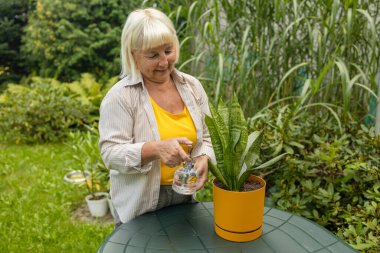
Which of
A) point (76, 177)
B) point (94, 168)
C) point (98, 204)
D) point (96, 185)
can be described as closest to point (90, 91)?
point (76, 177)

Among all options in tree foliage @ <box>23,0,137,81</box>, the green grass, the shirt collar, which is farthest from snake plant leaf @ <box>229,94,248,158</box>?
tree foliage @ <box>23,0,137,81</box>

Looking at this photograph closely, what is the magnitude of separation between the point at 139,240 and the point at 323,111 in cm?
196

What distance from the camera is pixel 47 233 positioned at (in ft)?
9.54

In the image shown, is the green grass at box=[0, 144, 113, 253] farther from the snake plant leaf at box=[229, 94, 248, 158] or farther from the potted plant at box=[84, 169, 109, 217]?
the snake plant leaf at box=[229, 94, 248, 158]

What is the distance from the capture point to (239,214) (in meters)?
1.33

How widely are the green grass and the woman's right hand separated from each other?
5.17ft

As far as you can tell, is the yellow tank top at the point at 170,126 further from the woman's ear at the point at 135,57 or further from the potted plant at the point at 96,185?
the potted plant at the point at 96,185

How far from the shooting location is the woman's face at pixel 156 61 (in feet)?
5.17

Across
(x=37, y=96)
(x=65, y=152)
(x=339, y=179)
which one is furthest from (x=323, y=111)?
(x=37, y=96)

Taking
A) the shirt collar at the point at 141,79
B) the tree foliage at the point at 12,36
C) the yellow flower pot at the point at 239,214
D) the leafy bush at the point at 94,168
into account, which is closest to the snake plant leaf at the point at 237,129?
the yellow flower pot at the point at 239,214

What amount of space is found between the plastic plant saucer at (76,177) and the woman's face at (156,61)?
2.13 m

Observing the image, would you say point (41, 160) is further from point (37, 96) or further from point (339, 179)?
point (339, 179)

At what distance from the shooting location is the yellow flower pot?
1.31 meters

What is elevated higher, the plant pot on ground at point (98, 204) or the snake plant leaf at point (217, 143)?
the snake plant leaf at point (217, 143)
